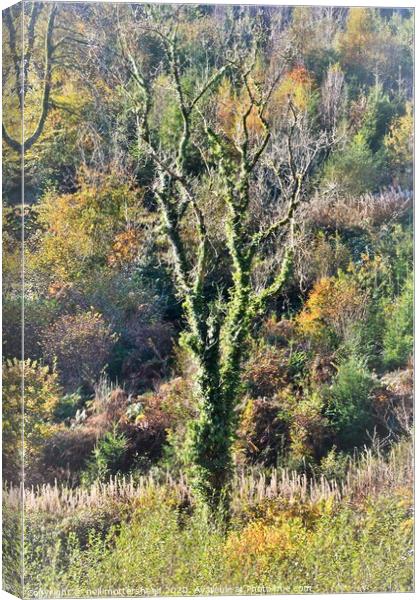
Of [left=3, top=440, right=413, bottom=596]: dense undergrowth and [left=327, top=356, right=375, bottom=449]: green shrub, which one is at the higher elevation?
[left=327, top=356, right=375, bottom=449]: green shrub

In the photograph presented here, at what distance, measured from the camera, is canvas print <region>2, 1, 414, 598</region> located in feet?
36.9

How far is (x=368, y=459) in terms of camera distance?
11.7m

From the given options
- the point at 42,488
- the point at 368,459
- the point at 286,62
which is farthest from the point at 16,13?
the point at 368,459

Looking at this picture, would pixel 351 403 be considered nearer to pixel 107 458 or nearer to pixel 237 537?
pixel 237 537

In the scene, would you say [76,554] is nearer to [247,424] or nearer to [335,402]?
[247,424]

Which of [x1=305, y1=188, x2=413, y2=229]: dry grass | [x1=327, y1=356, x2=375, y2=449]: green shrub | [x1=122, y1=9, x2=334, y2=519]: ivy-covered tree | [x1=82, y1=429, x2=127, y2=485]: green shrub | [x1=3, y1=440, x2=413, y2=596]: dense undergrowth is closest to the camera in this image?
[x1=3, y1=440, x2=413, y2=596]: dense undergrowth

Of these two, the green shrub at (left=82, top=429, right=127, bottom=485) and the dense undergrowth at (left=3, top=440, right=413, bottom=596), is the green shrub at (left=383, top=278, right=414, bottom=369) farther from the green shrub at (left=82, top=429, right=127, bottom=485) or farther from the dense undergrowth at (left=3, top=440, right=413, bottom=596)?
the green shrub at (left=82, top=429, right=127, bottom=485)

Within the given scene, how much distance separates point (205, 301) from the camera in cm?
1158

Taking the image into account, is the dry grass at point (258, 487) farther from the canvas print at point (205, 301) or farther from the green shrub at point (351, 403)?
the green shrub at point (351, 403)

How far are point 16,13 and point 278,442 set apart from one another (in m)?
4.46

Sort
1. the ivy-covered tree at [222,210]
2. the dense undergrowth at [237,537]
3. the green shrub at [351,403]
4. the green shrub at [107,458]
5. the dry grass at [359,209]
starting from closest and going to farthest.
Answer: the dense undergrowth at [237,537]
the green shrub at [107,458]
the ivy-covered tree at [222,210]
the green shrub at [351,403]
the dry grass at [359,209]

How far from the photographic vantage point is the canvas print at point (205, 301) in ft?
36.9

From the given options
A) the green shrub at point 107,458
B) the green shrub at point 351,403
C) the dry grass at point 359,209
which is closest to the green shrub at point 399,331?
the green shrub at point 351,403

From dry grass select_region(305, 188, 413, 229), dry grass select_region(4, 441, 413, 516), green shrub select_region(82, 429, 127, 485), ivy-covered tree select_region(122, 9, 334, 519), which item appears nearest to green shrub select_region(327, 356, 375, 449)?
dry grass select_region(4, 441, 413, 516)
